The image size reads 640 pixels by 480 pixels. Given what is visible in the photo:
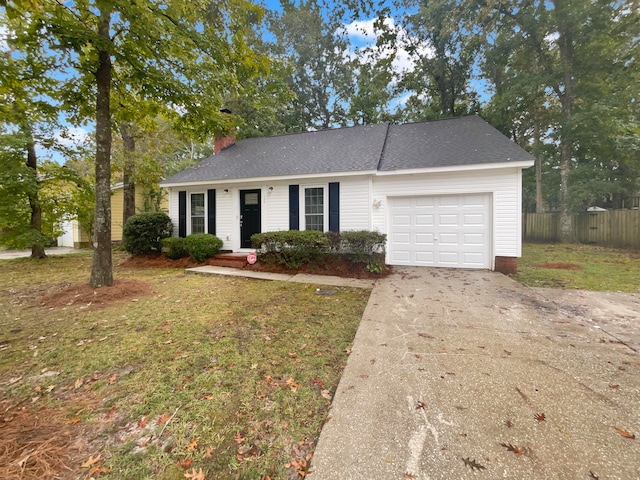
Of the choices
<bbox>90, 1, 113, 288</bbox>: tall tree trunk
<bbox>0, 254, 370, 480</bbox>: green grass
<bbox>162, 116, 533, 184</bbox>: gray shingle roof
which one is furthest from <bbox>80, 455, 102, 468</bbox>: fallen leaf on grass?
<bbox>162, 116, 533, 184</bbox>: gray shingle roof

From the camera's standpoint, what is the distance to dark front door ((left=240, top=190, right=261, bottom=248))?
9.52 m

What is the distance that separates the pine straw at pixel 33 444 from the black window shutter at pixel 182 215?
8.44 m

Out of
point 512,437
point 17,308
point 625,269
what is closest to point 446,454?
point 512,437

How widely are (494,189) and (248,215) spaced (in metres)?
7.42

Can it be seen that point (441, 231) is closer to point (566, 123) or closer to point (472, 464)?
point (472, 464)

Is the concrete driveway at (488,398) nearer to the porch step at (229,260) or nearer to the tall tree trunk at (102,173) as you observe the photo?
the porch step at (229,260)

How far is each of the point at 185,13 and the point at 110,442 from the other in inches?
244

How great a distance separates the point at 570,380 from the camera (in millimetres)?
2549

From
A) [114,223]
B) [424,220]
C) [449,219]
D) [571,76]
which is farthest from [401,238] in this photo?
[114,223]

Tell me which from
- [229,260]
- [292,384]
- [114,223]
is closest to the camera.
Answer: [292,384]

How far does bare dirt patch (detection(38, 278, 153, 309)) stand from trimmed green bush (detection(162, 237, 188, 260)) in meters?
3.26

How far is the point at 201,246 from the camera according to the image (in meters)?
8.89

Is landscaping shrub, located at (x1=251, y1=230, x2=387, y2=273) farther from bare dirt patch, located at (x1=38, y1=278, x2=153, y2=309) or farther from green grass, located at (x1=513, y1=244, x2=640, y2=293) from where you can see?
green grass, located at (x1=513, y1=244, x2=640, y2=293)

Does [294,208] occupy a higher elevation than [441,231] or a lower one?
higher
